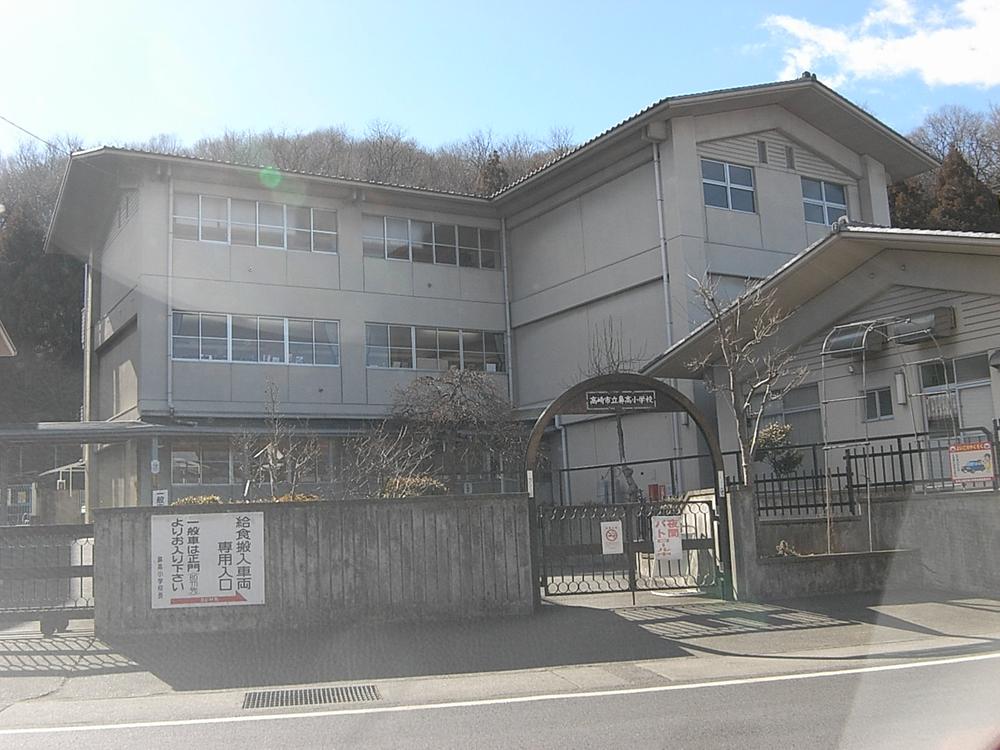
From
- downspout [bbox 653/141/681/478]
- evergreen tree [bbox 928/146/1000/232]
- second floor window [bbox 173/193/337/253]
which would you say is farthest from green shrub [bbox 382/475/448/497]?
evergreen tree [bbox 928/146/1000/232]

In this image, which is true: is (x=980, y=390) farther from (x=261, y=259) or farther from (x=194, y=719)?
(x=261, y=259)

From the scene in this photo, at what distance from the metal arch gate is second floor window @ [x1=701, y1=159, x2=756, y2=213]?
1383 centimetres

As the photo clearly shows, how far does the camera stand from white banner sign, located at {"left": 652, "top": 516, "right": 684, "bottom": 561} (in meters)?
13.7

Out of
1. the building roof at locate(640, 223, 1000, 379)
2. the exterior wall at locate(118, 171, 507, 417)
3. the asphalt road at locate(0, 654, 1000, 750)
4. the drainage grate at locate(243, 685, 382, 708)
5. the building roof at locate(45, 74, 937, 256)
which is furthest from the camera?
the exterior wall at locate(118, 171, 507, 417)

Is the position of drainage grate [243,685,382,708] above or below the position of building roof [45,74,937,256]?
below

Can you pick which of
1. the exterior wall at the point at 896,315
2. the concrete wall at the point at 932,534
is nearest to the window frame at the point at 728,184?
the exterior wall at the point at 896,315

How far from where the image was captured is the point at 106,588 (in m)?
11.8

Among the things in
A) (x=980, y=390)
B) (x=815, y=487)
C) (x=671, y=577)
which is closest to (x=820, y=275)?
(x=980, y=390)

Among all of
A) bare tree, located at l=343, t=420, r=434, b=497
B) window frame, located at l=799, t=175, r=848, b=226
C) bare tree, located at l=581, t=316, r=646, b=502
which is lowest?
bare tree, located at l=343, t=420, r=434, b=497

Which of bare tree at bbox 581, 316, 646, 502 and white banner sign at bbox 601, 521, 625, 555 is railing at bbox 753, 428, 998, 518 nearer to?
white banner sign at bbox 601, 521, 625, 555

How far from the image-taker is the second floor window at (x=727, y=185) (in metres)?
26.8

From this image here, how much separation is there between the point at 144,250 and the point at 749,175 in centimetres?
1717

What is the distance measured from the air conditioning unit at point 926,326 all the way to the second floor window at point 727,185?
8694 millimetres

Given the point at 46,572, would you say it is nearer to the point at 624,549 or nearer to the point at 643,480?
the point at 624,549
